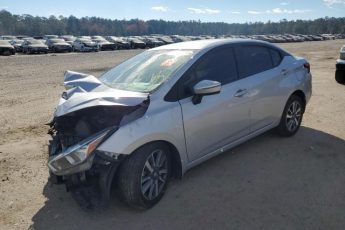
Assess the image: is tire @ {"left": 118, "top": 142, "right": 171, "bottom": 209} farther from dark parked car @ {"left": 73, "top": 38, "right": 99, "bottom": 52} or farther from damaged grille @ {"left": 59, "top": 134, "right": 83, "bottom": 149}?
dark parked car @ {"left": 73, "top": 38, "right": 99, "bottom": 52}

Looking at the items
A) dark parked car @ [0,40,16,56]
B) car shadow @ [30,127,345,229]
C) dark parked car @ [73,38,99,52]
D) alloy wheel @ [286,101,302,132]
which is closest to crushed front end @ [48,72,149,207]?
car shadow @ [30,127,345,229]

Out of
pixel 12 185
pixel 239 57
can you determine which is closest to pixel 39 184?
pixel 12 185

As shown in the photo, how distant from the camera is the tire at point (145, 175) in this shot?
3.57 m

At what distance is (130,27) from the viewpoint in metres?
138

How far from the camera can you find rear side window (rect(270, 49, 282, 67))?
5586 millimetres

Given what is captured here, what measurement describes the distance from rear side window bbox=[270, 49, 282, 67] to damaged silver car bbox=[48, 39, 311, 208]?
22 cm

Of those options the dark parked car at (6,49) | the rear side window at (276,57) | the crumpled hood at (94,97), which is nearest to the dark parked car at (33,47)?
the dark parked car at (6,49)

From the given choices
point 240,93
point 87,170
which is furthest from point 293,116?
point 87,170

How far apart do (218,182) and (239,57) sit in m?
1.76

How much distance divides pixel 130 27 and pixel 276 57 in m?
138

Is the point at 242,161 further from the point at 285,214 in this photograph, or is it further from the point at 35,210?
the point at 35,210

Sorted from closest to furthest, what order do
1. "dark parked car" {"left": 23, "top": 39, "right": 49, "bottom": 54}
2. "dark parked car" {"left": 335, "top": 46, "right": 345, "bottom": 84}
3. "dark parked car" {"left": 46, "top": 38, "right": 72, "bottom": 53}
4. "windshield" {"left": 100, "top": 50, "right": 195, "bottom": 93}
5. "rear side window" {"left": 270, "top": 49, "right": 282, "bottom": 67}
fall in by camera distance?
"windshield" {"left": 100, "top": 50, "right": 195, "bottom": 93}, "rear side window" {"left": 270, "top": 49, "right": 282, "bottom": 67}, "dark parked car" {"left": 335, "top": 46, "right": 345, "bottom": 84}, "dark parked car" {"left": 23, "top": 39, "right": 49, "bottom": 54}, "dark parked car" {"left": 46, "top": 38, "right": 72, "bottom": 53}

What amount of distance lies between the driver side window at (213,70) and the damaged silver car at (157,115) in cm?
1

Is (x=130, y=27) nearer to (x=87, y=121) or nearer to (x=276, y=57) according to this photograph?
(x=276, y=57)
